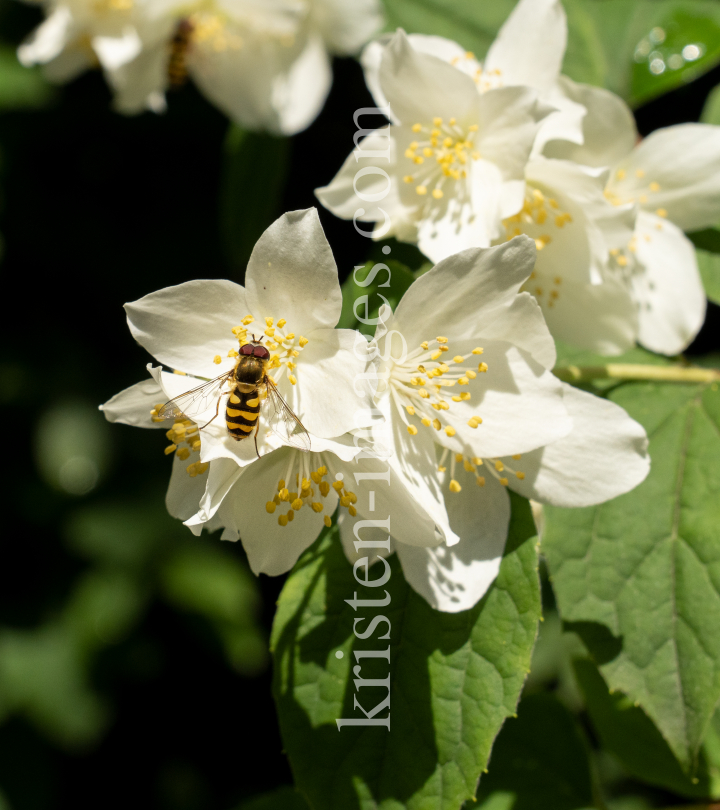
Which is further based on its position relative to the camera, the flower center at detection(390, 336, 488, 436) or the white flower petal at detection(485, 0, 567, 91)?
the white flower petal at detection(485, 0, 567, 91)

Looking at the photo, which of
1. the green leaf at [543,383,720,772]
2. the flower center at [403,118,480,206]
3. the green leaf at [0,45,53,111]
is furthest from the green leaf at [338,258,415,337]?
the green leaf at [0,45,53,111]

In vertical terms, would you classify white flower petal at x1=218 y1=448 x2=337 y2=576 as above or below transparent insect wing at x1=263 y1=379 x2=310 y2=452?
below

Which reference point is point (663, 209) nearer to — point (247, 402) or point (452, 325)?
point (452, 325)

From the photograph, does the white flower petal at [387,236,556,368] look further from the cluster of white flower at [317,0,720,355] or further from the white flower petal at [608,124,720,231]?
the white flower petal at [608,124,720,231]

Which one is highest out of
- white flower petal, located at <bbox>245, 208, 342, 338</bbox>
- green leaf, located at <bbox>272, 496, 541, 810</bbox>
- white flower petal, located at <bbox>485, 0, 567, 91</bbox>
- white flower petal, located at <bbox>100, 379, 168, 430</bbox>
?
white flower petal, located at <bbox>485, 0, 567, 91</bbox>

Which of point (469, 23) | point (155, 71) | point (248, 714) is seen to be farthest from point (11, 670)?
point (469, 23)

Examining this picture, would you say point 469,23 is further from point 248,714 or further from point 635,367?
point 248,714

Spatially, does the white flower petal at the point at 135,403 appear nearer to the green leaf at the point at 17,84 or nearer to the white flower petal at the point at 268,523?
the white flower petal at the point at 268,523
